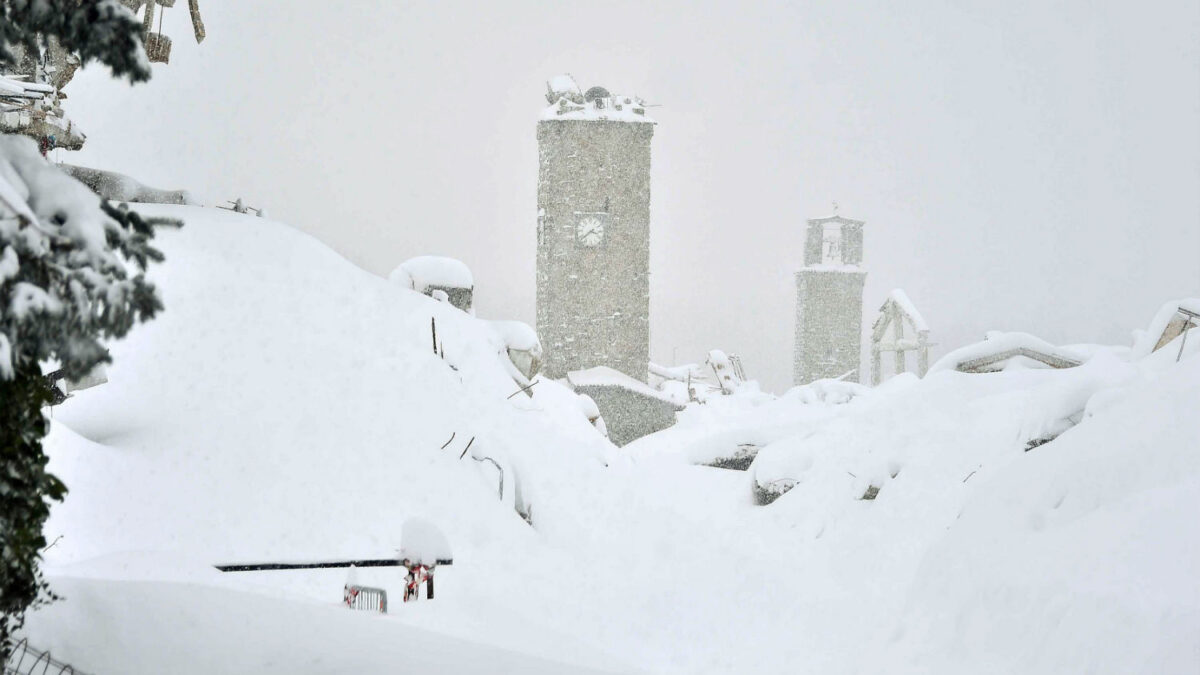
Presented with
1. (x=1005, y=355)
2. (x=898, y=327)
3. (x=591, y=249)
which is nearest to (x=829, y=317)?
(x=898, y=327)

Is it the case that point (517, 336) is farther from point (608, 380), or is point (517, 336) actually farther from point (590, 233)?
point (590, 233)

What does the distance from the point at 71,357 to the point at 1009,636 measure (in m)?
6.40

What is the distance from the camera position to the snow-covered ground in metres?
5.86

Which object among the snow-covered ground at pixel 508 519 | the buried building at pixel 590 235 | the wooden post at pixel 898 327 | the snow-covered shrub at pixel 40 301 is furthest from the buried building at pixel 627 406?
the snow-covered shrub at pixel 40 301

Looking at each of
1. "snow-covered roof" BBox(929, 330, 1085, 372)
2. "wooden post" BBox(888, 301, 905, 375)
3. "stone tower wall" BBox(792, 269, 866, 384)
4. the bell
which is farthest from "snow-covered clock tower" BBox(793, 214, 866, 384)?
the bell

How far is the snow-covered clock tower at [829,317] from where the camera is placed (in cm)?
4700

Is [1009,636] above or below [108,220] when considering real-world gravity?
below

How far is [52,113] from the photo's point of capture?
11734mm

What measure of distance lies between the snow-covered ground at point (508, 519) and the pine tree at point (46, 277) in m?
1.67

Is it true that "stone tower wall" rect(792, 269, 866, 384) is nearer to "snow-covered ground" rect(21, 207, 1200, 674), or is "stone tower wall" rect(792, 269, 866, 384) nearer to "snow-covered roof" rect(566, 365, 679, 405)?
"snow-covered roof" rect(566, 365, 679, 405)

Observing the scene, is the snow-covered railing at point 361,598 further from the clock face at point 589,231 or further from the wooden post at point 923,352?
the wooden post at point 923,352

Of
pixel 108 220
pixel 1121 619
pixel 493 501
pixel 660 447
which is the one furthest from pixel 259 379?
pixel 660 447

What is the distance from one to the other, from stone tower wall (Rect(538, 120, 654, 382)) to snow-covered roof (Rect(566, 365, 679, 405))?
0.54 m

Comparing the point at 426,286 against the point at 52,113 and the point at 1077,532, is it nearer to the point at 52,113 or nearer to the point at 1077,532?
the point at 52,113
